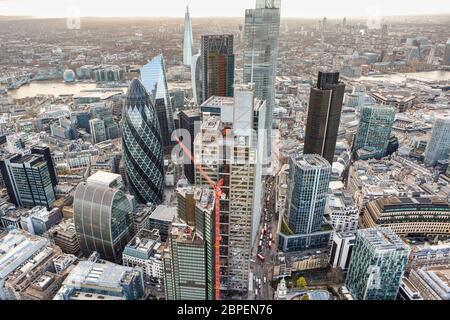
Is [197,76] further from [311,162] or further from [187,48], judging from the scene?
[311,162]

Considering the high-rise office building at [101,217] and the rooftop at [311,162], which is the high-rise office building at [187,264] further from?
the rooftop at [311,162]

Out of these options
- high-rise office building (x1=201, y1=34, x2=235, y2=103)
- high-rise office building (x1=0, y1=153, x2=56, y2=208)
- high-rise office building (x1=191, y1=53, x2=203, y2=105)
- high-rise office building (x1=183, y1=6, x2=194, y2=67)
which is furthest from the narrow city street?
high-rise office building (x1=183, y1=6, x2=194, y2=67)

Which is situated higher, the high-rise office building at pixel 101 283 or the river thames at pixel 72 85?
the river thames at pixel 72 85

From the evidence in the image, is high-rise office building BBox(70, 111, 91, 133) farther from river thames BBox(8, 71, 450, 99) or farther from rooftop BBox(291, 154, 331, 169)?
rooftop BBox(291, 154, 331, 169)

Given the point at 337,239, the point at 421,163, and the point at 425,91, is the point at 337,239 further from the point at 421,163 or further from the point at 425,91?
the point at 425,91


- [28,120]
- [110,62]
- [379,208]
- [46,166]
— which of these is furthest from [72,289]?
[110,62]

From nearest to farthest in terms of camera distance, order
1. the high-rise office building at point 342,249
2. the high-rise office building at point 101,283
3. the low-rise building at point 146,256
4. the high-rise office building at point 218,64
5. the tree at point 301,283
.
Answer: the high-rise office building at point 101,283 → the tree at point 301,283 → the low-rise building at point 146,256 → the high-rise office building at point 342,249 → the high-rise office building at point 218,64

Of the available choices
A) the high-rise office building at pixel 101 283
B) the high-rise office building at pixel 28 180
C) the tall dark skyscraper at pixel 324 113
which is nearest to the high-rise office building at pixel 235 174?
the high-rise office building at pixel 101 283

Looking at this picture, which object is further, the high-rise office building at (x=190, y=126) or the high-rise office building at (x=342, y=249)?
the high-rise office building at (x=190, y=126)
